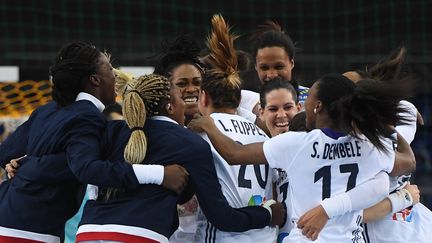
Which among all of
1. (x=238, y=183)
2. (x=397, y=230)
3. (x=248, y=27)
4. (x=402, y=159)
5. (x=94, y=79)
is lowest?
(x=397, y=230)

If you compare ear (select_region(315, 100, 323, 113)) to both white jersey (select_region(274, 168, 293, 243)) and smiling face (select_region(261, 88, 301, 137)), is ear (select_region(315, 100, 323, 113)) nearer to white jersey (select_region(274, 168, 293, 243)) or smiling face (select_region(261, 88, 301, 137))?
white jersey (select_region(274, 168, 293, 243))

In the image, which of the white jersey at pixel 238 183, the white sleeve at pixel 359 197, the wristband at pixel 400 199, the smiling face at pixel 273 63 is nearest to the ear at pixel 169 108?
the white jersey at pixel 238 183

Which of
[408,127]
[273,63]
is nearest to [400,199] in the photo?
[408,127]

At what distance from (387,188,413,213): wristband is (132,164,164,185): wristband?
1229 mm

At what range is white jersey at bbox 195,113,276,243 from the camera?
160 inches

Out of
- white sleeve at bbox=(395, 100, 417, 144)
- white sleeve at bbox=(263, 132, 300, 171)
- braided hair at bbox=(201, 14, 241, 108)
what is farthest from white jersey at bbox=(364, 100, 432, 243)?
braided hair at bbox=(201, 14, 241, 108)

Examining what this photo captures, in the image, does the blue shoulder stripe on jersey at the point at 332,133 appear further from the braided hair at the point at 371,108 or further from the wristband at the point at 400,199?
the wristband at the point at 400,199

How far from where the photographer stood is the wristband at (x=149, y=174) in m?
3.68

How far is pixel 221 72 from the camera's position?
438 cm

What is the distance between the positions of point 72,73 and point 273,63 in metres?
1.58

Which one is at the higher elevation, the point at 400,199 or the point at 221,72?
the point at 221,72

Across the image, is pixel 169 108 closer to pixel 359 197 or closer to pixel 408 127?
pixel 359 197

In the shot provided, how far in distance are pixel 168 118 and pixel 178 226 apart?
1.66 feet

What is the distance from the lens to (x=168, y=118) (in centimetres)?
391
